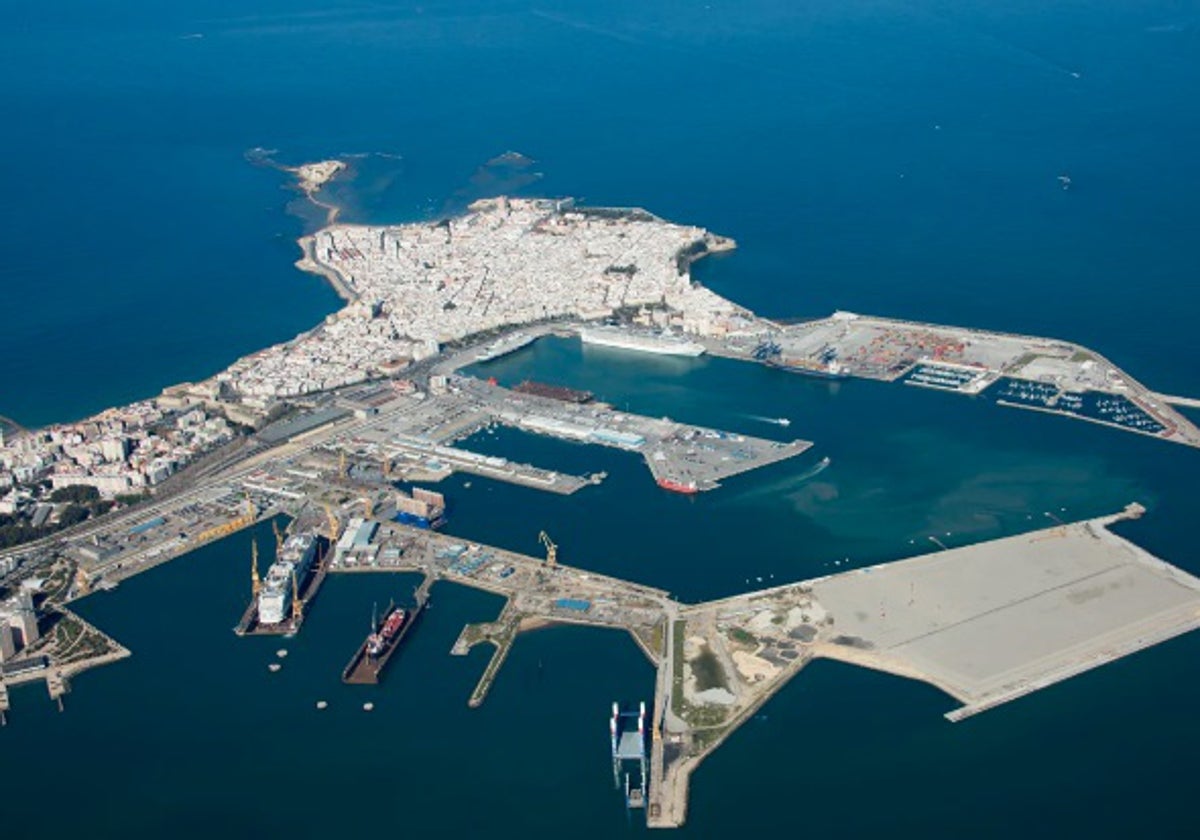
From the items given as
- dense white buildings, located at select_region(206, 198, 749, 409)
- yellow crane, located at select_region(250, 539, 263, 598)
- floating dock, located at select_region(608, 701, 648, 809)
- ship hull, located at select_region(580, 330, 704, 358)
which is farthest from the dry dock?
ship hull, located at select_region(580, 330, 704, 358)

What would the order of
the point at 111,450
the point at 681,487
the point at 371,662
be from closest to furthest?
the point at 371,662
the point at 681,487
the point at 111,450

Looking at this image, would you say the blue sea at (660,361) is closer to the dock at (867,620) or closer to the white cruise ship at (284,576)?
the dock at (867,620)

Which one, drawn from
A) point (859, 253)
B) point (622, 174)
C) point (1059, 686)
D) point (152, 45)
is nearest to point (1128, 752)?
point (1059, 686)

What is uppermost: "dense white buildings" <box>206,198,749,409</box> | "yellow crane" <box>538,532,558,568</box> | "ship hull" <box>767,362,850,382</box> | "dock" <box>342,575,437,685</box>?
"yellow crane" <box>538,532,558,568</box>

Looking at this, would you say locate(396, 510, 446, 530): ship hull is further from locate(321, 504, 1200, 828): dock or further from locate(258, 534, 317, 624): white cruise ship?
locate(258, 534, 317, 624): white cruise ship

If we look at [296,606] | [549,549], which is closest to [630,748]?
[549,549]

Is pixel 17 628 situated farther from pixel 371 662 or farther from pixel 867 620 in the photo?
pixel 867 620
